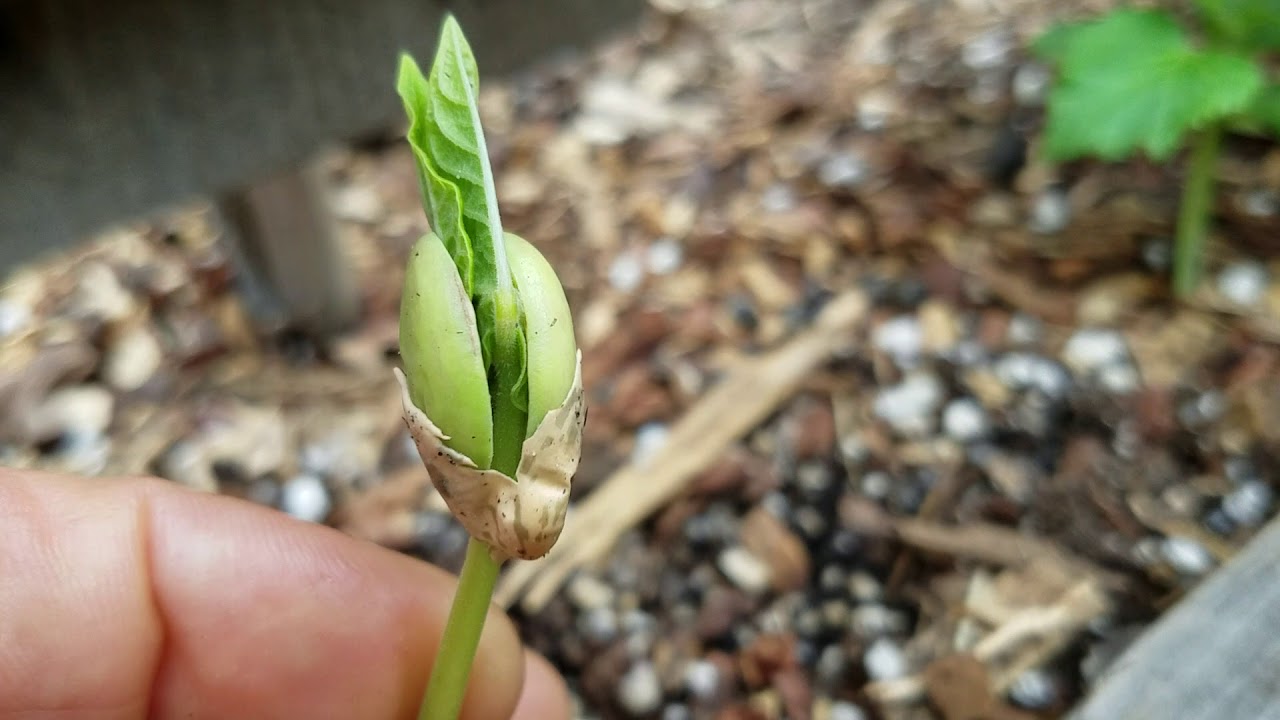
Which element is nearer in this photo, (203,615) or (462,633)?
(462,633)

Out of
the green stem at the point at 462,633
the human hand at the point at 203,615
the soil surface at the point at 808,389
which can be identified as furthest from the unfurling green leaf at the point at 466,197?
the soil surface at the point at 808,389

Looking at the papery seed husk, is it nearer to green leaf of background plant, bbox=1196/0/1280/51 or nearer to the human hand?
the human hand

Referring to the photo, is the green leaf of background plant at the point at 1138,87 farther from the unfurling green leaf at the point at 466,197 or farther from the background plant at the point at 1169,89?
the unfurling green leaf at the point at 466,197

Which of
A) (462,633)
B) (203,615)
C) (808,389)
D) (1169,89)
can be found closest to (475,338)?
(462,633)

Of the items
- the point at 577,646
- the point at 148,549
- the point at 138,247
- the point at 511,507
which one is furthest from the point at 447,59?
the point at 138,247

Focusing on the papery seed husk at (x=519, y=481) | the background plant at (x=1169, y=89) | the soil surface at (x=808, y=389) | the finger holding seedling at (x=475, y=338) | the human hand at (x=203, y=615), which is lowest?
the soil surface at (x=808, y=389)

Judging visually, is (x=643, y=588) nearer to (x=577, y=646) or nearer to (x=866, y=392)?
(x=577, y=646)

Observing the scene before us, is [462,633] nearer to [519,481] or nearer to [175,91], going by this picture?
[519,481]
